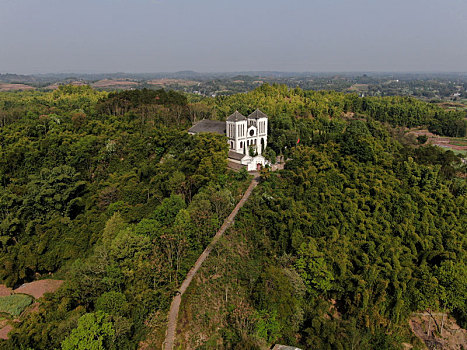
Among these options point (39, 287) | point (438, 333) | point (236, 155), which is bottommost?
point (438, 333)

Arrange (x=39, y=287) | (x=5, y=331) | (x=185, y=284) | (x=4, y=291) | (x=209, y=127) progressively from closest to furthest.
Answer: (x=5, y=331)
(x=185, y=284)
(x=39, y=287)
(x=4, y=291)
(x=209, y=127)

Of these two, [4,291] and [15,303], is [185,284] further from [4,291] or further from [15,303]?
[4,291]

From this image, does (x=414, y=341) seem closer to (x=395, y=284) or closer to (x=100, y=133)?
(x=395, y=284)

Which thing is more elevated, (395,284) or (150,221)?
(150,221)

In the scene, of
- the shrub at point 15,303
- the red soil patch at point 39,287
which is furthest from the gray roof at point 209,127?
the shrub at point 15,303

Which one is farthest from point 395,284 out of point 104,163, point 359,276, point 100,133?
point 100,133

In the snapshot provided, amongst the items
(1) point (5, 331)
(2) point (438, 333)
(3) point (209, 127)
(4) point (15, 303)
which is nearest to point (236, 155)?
(3) point (209, 127)
